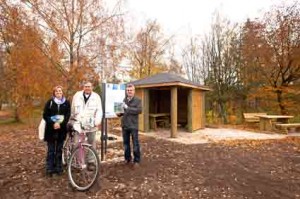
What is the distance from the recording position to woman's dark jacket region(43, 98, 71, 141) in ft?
14.6

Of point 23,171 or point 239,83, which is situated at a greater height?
point 239,83

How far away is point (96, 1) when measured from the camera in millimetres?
13000

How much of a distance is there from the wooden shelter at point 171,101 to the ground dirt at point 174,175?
2996mm

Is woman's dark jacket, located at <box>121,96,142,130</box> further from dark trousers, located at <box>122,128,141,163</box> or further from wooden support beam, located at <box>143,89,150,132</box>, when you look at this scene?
wooden support beam, located at <box>143,89,150,132</box>

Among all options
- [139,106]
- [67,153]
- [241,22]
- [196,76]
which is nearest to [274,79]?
[241,22]

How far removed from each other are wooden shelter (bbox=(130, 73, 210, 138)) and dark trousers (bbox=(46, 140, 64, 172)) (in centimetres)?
570

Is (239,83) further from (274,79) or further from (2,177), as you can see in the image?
(2,177)

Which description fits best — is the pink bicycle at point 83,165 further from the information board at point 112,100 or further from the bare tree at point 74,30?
the bare tree at point 74,30

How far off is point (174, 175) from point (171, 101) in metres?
5.38

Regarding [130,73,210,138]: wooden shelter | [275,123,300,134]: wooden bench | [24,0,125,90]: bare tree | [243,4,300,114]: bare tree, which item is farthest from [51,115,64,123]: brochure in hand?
[243,4,300,114]: bare tree

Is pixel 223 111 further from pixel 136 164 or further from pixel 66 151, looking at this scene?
pixel 66 151

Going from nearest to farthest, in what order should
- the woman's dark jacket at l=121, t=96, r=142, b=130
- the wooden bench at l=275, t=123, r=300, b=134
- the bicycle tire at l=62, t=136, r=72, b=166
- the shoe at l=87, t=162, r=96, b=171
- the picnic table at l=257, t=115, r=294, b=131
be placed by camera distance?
the shoe at l=87, t=162, r=96, b=171 < the bicycle tire at l=62, t=136, r=72, b=166 < the woman's dark jacket at l=121, t=96, r=142, b=130 < the wooden bench at l=275, t=123, r=300, b=134 < the picnic table at l=257, t=115, r=294, b=131

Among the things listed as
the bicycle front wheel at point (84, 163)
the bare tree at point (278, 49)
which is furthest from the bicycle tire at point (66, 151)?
the bare tree at point (278, 49)

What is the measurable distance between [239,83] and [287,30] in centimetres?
527
